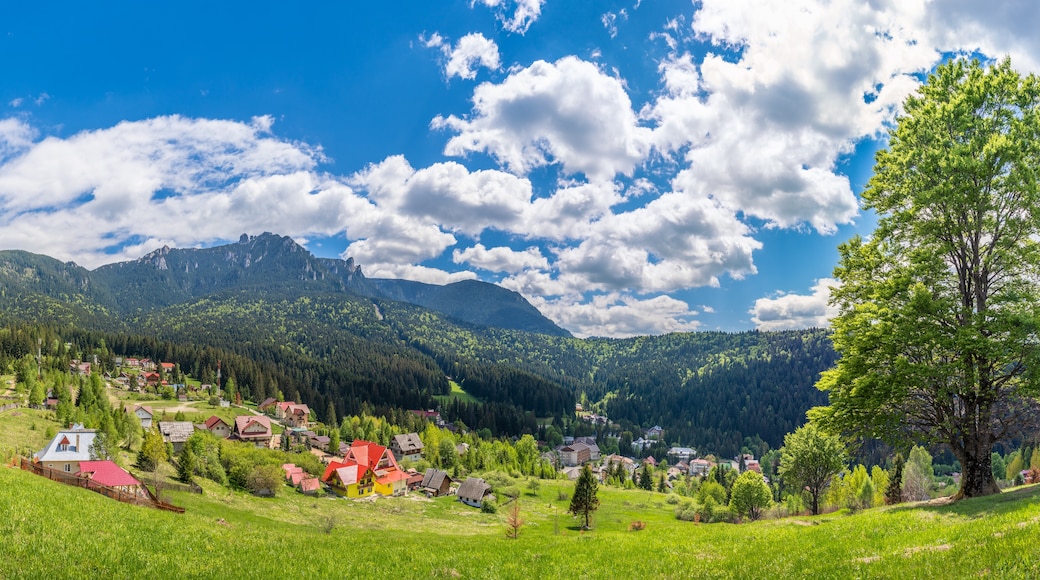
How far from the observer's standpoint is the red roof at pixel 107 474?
40.0 metres

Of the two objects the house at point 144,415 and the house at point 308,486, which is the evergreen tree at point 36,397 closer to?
the house at point 144,415

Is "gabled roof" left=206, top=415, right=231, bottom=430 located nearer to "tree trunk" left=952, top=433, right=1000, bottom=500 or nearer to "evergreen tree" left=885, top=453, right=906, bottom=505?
"evergreen tree" left=885, top=453, right=906, bottom=505

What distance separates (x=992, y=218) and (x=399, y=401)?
19051 cm

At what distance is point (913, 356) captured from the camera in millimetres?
20016

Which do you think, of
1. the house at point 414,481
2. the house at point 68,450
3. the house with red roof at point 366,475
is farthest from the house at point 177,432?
the house at point 414,481

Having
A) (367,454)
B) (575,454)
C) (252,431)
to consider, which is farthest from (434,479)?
(575,454)

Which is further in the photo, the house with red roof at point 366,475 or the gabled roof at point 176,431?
the gabled roof at point 176,431

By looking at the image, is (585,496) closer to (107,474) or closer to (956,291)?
(107,474)

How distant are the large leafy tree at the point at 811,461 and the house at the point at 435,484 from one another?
58.5 metres

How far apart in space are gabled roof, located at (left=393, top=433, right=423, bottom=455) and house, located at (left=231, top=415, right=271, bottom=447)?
28.8 metres

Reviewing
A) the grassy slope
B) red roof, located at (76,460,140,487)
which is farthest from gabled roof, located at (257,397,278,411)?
the grassy slope

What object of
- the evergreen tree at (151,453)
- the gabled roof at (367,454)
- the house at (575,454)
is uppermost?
the evergreen tree at (151,453)

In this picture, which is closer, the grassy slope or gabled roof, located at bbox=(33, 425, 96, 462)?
the grassy slope

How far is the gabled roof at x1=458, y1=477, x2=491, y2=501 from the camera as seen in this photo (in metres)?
85.2
